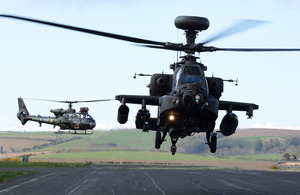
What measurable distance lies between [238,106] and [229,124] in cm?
157

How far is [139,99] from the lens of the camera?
755 inches

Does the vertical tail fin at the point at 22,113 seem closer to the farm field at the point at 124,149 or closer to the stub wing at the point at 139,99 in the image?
the farm field at the point at 124,149

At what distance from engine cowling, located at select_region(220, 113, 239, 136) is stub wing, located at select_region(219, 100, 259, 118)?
47 centimetres

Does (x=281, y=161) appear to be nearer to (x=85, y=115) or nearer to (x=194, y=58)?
(x=85, y=115)

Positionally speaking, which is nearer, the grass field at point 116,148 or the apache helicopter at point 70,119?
the apache helicopter at point 70,119

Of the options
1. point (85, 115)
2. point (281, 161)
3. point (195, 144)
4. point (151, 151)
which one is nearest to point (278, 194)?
point (85, 115)

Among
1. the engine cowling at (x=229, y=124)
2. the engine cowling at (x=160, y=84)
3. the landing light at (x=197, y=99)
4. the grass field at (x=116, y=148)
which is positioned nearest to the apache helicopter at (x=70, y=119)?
the grass field at (x=116, y=148)

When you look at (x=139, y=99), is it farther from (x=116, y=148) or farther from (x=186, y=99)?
(x=116, y=148)

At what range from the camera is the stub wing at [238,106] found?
1948 cm

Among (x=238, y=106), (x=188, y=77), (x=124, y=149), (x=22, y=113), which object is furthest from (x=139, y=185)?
(x=124, y=149)

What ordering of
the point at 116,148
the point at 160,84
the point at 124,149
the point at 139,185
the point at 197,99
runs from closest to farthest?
1. the point at 197,99
2. the point at 160,84
3. the point at 139,185
4. the point at 116,148
5. the point at 124,149

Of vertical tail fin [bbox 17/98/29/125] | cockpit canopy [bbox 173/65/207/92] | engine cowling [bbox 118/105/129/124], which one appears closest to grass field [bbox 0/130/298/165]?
vertical tail fin [bbox 17/98/29/125]

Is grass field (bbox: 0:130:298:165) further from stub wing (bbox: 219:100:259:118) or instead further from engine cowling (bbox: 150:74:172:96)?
engine cowling (bbox: 150:74:172:96)

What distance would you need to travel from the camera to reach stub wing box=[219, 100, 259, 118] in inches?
767
